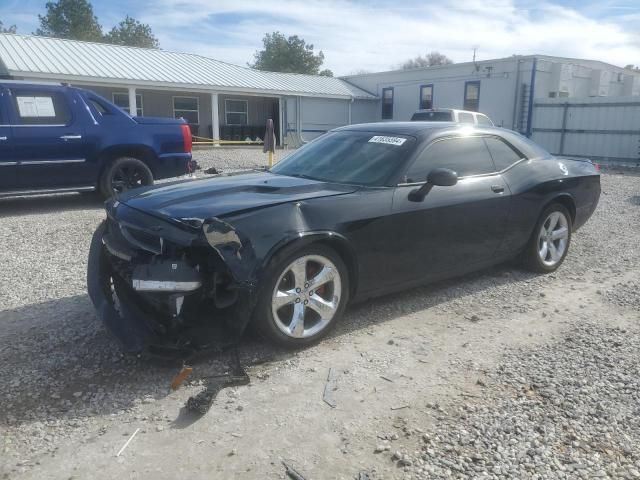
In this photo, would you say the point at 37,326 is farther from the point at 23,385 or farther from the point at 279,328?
the point at 279,328

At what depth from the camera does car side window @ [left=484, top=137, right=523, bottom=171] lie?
5.05 m

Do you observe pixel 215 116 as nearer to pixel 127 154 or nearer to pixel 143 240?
pixel 127 154

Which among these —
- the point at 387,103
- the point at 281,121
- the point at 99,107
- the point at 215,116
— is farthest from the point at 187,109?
the point at 99,107

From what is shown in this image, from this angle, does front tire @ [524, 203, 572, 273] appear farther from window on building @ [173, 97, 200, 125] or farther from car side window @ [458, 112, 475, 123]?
window on building @ [173, 97, 200, 125]

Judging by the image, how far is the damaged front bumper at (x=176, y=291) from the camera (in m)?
3.10

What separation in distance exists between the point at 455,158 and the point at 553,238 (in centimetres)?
166

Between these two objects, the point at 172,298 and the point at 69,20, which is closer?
the point at 172,298

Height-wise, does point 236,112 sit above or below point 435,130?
above

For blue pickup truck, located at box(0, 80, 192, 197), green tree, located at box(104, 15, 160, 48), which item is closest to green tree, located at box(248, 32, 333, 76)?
green tree, located at box(104, 15, 160, 48)

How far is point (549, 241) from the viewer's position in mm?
5535

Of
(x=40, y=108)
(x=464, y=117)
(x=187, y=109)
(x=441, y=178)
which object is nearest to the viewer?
(x=441, y=178)

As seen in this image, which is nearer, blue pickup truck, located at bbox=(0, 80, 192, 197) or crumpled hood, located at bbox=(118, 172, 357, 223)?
crumpled hood, located at bbox=(118, 172, 357, 223)

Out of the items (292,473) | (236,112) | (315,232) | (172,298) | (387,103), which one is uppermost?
(387,103)

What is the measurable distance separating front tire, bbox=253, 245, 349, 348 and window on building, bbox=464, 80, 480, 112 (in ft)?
76.2
